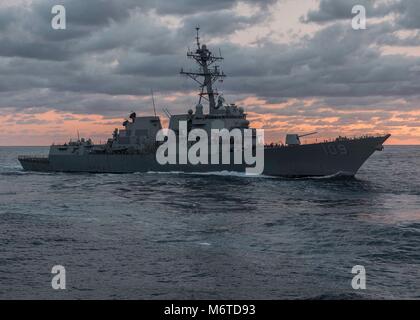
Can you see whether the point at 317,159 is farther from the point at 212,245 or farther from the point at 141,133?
the point at 212,245

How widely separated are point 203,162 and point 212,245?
30.9 m

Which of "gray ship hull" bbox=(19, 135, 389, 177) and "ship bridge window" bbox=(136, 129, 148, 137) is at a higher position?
"ship bridge window" bbox=(136, 129, 148, 137)

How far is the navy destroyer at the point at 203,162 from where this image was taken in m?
43.9

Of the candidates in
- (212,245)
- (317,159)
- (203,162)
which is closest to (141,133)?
(203,162)

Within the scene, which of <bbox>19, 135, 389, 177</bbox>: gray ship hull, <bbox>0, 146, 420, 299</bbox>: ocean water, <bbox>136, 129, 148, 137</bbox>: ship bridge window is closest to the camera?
<bbox>0, 146, 420, 299</bbox>: ocean water

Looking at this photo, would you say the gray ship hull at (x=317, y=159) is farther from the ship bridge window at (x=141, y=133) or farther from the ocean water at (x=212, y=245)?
the ocean water at (x=212, y=245)

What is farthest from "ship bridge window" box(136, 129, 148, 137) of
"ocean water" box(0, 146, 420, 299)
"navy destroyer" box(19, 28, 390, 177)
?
"ocean water" box(0, 146, 420, 299)

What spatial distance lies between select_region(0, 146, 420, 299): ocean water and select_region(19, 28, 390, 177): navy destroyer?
30.1 feet

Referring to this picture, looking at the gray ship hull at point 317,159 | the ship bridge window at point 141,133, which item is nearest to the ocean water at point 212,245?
the gray ship hull at point 317,159

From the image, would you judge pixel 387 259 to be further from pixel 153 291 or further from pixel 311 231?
pixel 153 291

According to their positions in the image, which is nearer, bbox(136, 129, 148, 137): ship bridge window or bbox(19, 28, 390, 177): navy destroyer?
bbox(19, 28, 390, 177): navy destroyer

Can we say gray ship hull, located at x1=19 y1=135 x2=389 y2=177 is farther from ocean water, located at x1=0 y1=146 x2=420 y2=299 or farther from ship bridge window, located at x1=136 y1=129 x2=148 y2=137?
ocean water, located at x1=0 y1=146 x2=420 y2=299

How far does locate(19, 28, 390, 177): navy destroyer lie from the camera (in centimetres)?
4391

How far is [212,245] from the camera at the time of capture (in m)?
18.3
